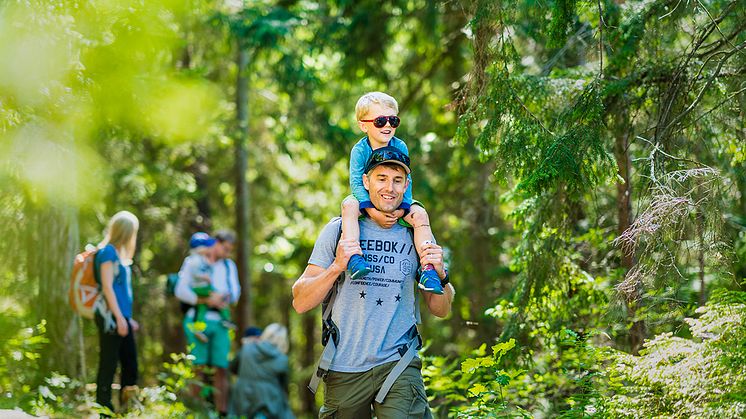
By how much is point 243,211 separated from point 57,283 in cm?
807

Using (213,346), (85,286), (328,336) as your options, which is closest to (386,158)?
(328,336)

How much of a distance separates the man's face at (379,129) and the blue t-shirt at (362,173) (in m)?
0.09

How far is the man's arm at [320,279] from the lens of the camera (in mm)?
4578

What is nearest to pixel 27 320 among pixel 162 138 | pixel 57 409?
pixel 57 409

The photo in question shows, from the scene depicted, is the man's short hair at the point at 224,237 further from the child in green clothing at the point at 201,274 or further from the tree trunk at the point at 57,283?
the tree trunk at the point at 57,283

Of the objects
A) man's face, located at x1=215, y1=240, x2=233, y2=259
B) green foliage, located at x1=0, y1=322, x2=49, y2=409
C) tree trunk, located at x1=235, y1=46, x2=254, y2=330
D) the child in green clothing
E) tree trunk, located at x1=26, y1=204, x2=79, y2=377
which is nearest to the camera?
green foliage, located at x1=0, y1=322, x2=49, y2=409

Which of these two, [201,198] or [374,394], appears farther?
[201,198]

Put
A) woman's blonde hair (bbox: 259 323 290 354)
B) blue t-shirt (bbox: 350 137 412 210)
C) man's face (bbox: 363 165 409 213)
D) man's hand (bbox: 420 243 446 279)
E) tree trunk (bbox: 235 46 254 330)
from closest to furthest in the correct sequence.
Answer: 1. man's hand (bbox: 420 243 446 279)
2. man's face (bbox: 363 165 409 213)
3. blue t-shirt (bbox: 350 137 412 210)
4. woman's blonde hair (bbox: 259 323 290 354)
5. tree trunk (bbox: 235 46 254 330)

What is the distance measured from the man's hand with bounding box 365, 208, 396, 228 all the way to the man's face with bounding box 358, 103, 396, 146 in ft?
1.64

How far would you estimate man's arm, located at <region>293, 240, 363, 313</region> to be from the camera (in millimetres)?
4578

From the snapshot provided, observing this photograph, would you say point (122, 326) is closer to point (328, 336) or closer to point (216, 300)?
point (216, 300)

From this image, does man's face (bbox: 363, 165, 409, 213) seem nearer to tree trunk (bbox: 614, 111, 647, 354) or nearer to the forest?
the forest

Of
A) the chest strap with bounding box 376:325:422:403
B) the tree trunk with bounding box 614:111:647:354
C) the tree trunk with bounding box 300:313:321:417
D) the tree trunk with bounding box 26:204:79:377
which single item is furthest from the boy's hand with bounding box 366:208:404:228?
the tree trunk with bounding box 300:313:321:417

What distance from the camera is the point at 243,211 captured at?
56.1ft
